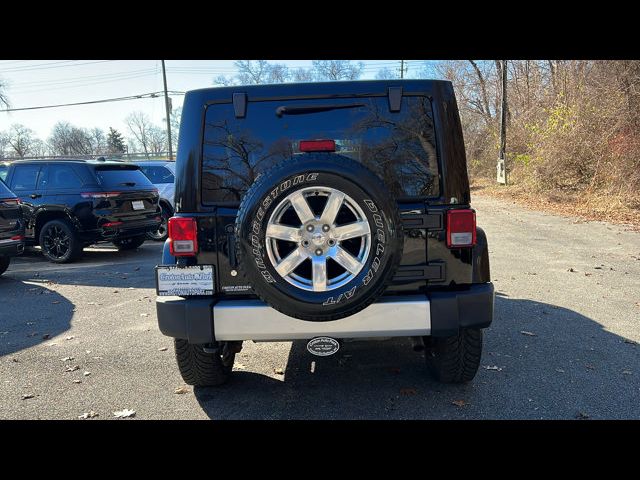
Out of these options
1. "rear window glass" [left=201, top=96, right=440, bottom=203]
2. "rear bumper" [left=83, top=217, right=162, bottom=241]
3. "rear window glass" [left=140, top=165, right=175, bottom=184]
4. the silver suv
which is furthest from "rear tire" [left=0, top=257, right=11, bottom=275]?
"rear window glass" [left=201, top=96, right=440, bottom=203]

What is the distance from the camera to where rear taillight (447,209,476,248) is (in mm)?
2877

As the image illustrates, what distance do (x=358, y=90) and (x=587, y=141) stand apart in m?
14.8

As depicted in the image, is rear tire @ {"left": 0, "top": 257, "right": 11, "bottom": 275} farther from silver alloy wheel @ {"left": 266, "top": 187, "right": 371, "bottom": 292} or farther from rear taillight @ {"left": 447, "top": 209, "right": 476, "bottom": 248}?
rear taillight @ {"left": 447, "top": 209, "right": 476, "bottom": 248}

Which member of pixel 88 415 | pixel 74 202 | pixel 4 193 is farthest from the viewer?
pixel 74 202

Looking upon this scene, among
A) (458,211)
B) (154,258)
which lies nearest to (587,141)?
(154,258)

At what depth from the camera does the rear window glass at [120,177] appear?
27.7 ft

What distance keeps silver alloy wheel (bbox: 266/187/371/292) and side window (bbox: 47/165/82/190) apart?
7.05 m

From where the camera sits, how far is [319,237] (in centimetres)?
265

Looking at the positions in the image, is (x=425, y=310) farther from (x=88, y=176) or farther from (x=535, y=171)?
(x=535, y=171)

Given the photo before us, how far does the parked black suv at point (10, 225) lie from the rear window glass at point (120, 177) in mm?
1484

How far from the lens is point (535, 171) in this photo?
1777 cm

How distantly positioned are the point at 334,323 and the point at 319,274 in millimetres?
328

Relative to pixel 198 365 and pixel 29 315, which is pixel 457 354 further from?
pixel 29 315

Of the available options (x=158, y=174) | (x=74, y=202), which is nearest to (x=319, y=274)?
(x=74, y=202)
